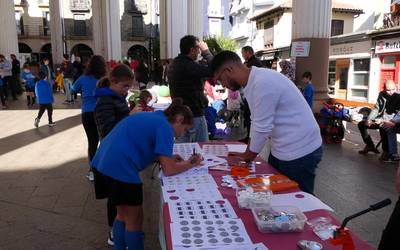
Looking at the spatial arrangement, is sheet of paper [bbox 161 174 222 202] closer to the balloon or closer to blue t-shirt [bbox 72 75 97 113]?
blue t-shirt [bbox 72 75 97 113]

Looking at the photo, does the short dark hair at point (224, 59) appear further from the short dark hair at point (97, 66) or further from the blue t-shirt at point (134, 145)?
the short dark hair at point (97, 66)

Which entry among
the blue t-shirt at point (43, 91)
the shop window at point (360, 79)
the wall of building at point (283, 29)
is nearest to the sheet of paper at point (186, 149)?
the blue t-shirt at point (43, 91)

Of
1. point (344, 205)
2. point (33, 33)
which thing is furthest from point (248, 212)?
point (33, 33)

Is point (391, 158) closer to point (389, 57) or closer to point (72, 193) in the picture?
point (72, 193)

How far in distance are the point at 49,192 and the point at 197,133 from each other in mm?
1937

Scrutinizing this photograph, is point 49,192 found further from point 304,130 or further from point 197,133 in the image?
point 304,130

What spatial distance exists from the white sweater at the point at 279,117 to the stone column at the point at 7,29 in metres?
16.4

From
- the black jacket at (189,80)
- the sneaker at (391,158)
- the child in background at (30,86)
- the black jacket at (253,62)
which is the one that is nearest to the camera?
the black jacket at (189,80)

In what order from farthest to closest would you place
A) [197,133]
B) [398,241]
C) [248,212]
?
[197,133] < [248,212] < [398,241]

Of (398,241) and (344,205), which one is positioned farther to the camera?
(344,205)

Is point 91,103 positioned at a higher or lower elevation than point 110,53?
lower

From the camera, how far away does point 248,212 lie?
1934 mm

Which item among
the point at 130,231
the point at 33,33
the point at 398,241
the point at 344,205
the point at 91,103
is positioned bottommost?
the point at 344,205

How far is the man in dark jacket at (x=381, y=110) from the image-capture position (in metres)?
6.48
